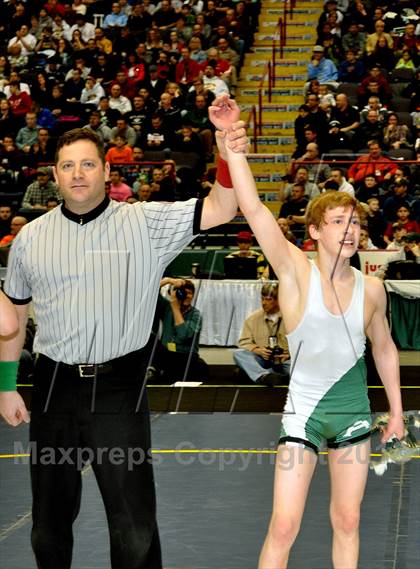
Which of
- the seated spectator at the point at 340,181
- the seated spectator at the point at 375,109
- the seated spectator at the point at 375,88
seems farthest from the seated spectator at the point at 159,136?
the seated spectator at the point at 340,181

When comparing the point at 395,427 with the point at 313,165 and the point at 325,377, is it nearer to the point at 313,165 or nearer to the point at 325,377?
the point at 325,377

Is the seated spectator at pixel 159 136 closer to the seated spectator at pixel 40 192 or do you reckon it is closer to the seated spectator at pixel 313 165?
the seated spectator at pixel 40 192

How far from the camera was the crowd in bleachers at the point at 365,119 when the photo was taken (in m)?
16.4

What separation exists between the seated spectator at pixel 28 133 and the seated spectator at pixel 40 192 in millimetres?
2331

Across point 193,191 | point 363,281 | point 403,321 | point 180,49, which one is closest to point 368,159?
point 193,191

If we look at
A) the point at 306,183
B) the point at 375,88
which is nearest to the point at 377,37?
the point at 375,88

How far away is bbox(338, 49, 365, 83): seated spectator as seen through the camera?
20495 millimetres

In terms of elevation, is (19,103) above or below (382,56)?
below

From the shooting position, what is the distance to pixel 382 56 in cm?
2050

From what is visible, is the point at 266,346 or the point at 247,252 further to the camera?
the point at 247,252

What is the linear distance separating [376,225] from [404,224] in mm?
458

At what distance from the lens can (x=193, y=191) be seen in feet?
58.2

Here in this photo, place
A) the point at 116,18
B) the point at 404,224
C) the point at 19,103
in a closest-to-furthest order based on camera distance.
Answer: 1. the point at 404,224
2. the point at 19,103
3. the point at 116,18

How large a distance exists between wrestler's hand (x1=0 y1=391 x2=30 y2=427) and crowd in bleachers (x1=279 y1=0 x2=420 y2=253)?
977cm
